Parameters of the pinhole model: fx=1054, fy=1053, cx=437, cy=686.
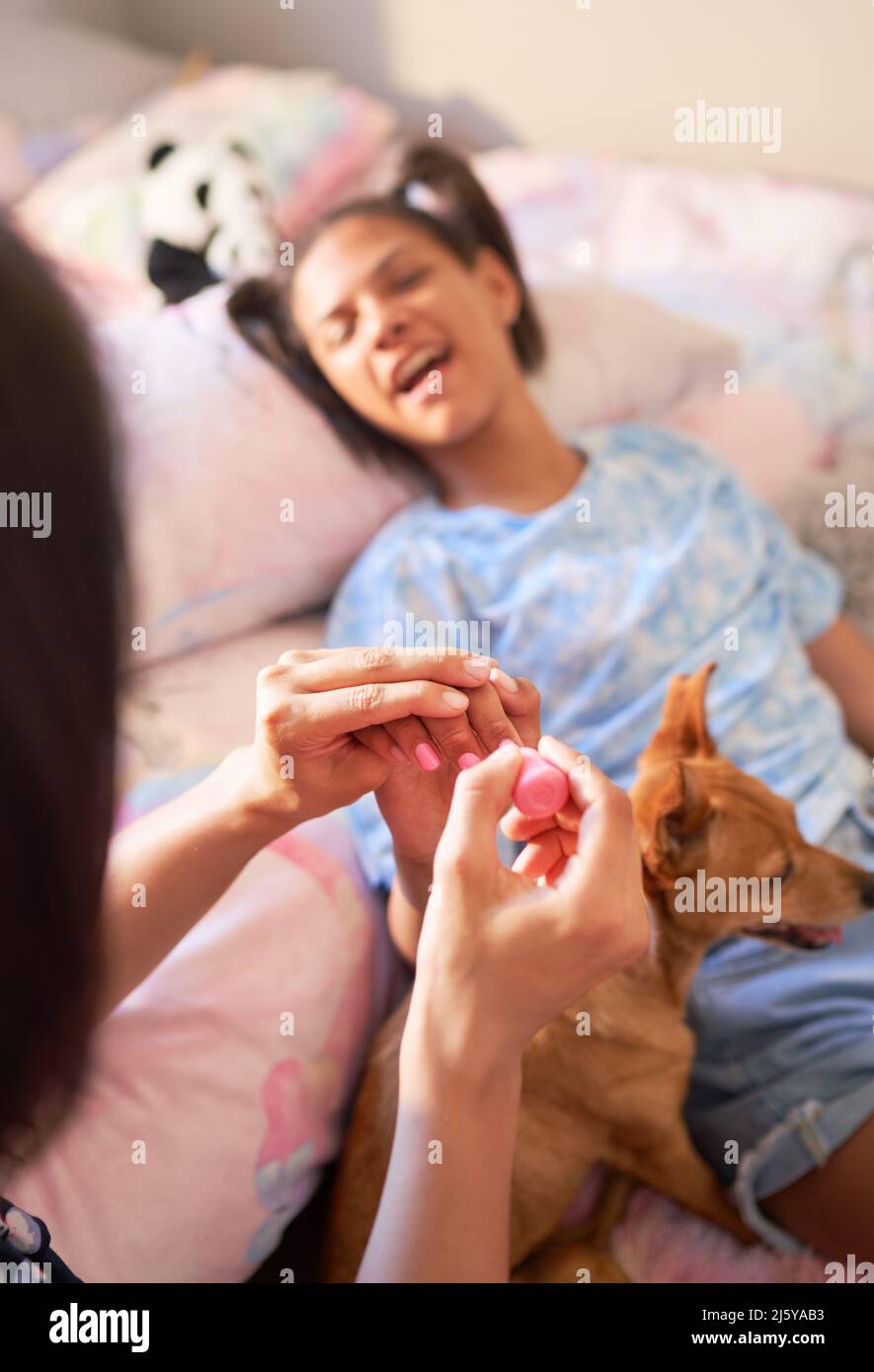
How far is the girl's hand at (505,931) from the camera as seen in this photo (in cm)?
61

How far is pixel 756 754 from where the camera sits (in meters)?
1.08

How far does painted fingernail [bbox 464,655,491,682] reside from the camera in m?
0.73

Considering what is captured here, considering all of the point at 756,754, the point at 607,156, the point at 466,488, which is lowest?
the point at 756,754

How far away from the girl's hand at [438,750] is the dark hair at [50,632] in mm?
219

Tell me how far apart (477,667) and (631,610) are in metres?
0.45

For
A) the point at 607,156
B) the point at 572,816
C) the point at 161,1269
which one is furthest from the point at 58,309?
the point at 607,156

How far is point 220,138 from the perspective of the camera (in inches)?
66.0

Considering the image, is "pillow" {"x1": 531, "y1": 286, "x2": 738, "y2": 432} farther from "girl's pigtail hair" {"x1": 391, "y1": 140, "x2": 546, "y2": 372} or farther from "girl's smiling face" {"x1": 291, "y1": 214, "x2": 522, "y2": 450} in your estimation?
"girl's smiling face" {"x1": 291, "y1": 214, "x2": 522, "y2": 450}

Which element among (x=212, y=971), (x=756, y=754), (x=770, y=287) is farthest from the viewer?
(x=770, y=287)

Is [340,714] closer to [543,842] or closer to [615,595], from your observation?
[543,842]

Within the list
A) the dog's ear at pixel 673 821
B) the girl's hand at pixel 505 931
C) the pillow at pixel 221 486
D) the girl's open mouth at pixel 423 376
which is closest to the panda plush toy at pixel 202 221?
the pillow at pixel 221 486

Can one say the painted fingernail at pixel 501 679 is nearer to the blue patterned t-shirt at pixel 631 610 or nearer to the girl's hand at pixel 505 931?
the girl's hand at pixel 505 931
